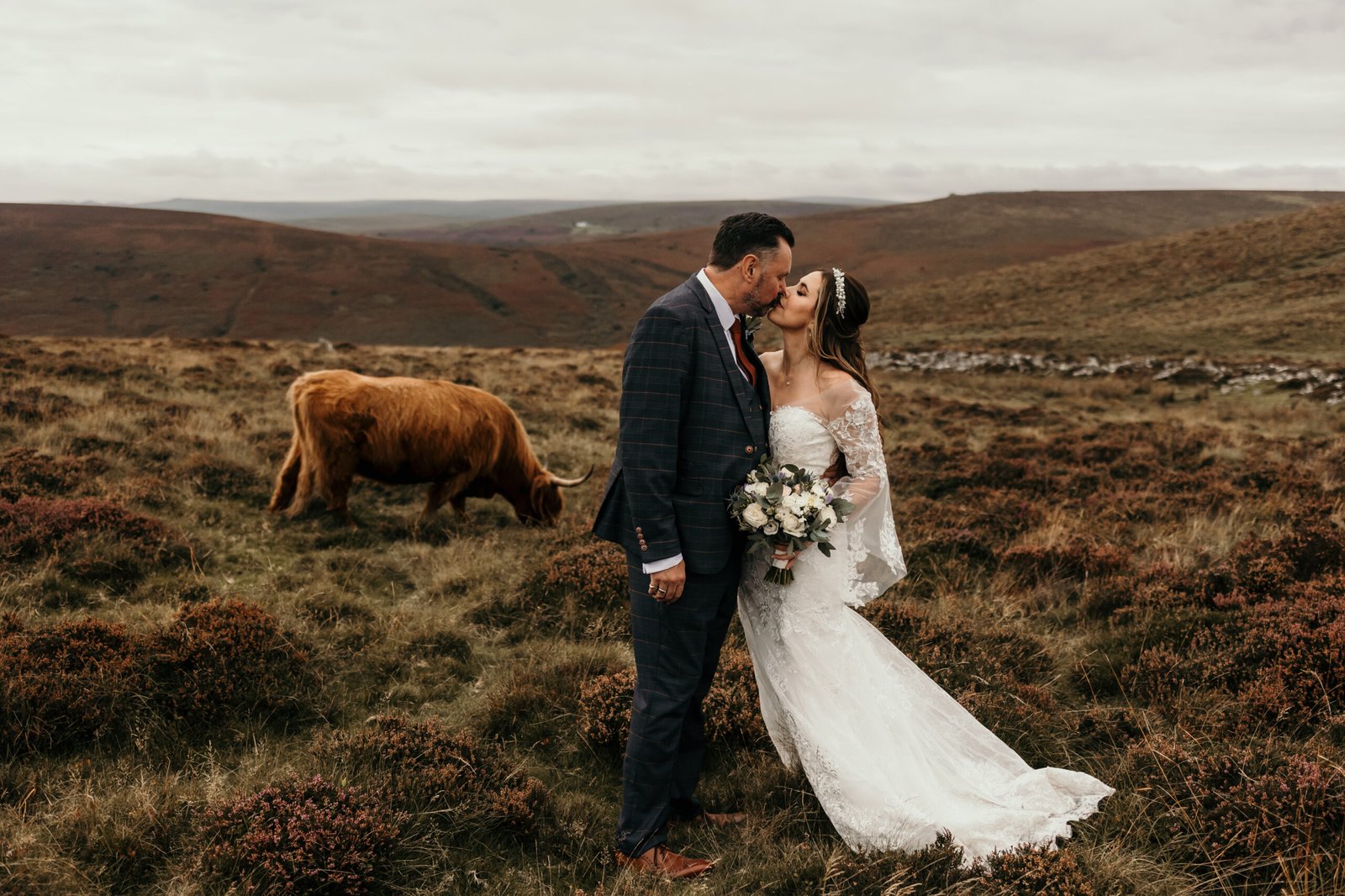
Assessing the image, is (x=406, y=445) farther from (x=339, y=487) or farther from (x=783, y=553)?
(x=783, y=553)

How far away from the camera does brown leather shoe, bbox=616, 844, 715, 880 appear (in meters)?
3.11

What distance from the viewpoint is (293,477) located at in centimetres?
765

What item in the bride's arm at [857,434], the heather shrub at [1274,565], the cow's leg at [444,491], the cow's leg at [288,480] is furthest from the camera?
the cow's leg at [444,491]

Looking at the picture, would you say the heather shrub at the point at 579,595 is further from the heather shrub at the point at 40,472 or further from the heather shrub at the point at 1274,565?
the heather shrub at the point at 40,472

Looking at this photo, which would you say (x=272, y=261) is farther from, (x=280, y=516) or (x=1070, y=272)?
(x=280, y=516)

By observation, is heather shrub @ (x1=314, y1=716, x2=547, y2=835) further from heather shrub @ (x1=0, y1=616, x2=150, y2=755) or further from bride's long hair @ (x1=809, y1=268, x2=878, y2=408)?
bride's long hair @ (x1=809, y1=268, x2=878, y2=408)

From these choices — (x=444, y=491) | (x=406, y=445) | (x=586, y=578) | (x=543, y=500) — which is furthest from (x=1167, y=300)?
(x=586, y=578)

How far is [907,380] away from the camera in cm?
2448

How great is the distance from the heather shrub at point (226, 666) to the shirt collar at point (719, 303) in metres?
3.08

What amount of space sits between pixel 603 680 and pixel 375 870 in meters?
1.62

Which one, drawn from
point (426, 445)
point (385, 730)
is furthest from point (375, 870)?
point (426, 445)

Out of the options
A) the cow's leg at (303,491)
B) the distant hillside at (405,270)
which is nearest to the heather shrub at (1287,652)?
the cow's leg at (303,491)

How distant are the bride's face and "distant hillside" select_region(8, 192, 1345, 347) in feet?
123

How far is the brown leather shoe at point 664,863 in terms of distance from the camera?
311cm
